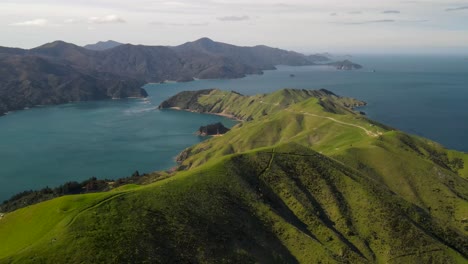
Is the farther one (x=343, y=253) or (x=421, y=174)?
(x=421, y=174)

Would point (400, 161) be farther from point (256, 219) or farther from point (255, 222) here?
point (255, 222)

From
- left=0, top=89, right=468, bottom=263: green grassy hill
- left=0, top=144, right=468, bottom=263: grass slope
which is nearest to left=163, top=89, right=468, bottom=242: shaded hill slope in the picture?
left=0, top=89, right=468, bottom=263: green grassy hill

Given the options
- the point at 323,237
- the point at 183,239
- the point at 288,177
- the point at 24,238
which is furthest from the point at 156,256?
the point at 288,177

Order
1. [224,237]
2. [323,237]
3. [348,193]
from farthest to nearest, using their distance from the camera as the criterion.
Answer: [348,193], [323,237], [224,237]

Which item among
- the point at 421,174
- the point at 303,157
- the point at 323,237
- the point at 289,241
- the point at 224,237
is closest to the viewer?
the point at 224,237

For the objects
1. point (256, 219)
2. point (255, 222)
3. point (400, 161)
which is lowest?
point (400, 161)

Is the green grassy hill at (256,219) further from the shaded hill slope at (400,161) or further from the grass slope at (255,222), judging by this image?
the shaded hill slope at (400,161)

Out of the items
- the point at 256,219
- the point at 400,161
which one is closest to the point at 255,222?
the point at 256,219

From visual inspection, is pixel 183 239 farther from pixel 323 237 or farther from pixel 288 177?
pixel 288 177

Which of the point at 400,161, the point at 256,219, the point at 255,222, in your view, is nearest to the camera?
the point at 255,222
